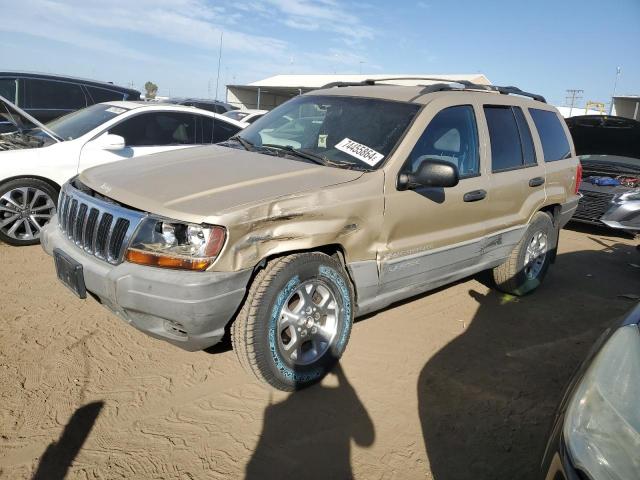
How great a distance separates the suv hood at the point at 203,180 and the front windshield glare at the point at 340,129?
22cm

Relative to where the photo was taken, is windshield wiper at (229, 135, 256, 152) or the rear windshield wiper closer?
windshield wiper at (229, 135, 256, 152)

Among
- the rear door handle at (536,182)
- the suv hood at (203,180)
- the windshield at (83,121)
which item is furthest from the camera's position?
the windshield at (83,121)

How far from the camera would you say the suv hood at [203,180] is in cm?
274

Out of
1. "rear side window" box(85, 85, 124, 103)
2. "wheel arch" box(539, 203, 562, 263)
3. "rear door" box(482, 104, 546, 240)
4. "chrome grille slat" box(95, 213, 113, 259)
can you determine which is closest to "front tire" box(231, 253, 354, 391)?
"chrome grille slat" box(95, 213, 113, 259)

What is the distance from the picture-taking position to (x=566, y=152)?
537cm

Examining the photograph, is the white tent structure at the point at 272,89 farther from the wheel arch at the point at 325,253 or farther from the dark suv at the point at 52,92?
the wheel arch at the point at 325,253

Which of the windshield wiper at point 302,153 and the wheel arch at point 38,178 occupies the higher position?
the windshield wiper at point 302,153

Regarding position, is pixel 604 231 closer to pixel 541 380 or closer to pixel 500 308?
pixel 500 308

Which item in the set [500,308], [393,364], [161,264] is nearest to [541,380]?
[393,364]

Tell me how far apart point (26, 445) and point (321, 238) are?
1.84m

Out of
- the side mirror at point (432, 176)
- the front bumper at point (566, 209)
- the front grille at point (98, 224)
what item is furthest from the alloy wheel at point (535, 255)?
the front grille at point (98, 224)

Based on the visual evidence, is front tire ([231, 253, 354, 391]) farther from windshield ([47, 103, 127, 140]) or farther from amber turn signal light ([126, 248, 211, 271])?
windshield ([47, 103, 127, 140])

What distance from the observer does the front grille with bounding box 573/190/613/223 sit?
26.8 feet

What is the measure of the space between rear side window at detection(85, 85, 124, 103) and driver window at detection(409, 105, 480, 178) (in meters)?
7.17
